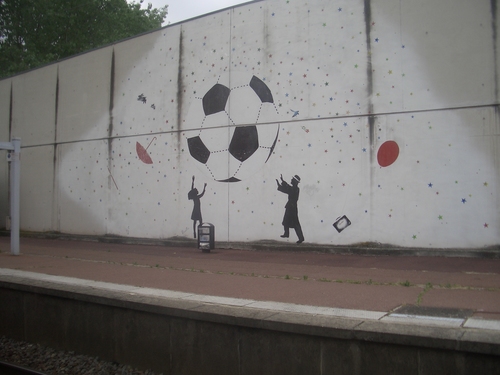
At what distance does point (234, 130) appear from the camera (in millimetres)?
15547

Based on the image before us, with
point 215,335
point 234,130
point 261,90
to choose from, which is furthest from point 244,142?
point 215,335

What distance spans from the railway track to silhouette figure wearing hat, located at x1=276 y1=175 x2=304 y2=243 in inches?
346

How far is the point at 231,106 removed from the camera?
1566 cm

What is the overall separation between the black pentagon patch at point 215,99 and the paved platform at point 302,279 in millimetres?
4572

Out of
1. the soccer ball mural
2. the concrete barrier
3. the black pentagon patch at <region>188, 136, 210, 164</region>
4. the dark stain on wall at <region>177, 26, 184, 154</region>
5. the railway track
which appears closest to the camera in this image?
the concrete barrier

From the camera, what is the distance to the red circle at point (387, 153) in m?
12.9

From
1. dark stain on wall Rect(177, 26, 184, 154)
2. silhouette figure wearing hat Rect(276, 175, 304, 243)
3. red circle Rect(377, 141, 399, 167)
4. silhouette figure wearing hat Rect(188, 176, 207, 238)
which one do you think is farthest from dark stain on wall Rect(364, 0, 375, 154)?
dark stain on wall Rect(177, 26, 184, 154)

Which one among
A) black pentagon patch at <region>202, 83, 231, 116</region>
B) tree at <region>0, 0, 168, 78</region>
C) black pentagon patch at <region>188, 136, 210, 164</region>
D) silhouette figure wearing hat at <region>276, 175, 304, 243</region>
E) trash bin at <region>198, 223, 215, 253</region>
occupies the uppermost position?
tree at <region>0, 0, 168, 78</region>

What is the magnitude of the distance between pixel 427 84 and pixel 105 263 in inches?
368

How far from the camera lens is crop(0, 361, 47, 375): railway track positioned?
21.5ft

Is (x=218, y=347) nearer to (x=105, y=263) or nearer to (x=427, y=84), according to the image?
(x=105, y=263)

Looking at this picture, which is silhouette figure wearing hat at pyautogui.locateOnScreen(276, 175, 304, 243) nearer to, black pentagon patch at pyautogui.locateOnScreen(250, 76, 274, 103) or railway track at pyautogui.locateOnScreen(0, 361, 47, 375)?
black pentagon patch at pyautogui.locateOnScreen(250, 76, 274, 103)

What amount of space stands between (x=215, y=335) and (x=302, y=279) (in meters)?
3.68

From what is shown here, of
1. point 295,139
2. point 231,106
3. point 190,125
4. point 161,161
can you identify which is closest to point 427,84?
point 295,139
